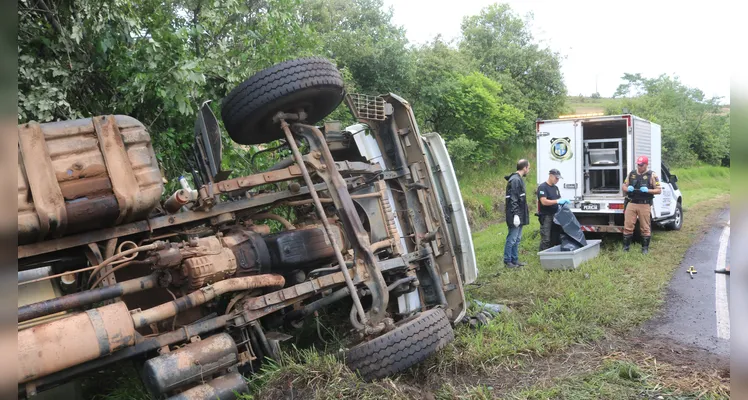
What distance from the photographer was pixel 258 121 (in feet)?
13.7

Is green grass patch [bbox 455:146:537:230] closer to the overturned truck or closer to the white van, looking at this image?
the white van

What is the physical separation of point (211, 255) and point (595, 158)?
8322mm

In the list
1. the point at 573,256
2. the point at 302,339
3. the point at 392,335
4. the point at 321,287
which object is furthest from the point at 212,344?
the point at 573,256

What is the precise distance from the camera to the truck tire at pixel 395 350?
356 cm

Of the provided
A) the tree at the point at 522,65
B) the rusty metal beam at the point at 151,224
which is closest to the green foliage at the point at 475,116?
the tree at the point at 522,65

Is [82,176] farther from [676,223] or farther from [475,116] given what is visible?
[475,116]

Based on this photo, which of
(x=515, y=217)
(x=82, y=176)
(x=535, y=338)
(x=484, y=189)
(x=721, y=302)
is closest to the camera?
(x=82, y=176)

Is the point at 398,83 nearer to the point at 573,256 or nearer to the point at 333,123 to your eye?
the point at 573,256

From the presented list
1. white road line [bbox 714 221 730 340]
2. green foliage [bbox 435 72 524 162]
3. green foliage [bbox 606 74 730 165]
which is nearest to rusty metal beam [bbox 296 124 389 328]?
white road line [bbox 714 221 730 340]

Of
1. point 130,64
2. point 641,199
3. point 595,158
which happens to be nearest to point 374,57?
point 595,158

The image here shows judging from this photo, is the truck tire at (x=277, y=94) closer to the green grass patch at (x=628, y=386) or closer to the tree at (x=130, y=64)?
the tree at (x=130, y=64)

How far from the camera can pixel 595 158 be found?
1002 cm

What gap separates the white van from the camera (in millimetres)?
9109

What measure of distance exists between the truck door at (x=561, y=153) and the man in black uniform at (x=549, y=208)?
943 mm
